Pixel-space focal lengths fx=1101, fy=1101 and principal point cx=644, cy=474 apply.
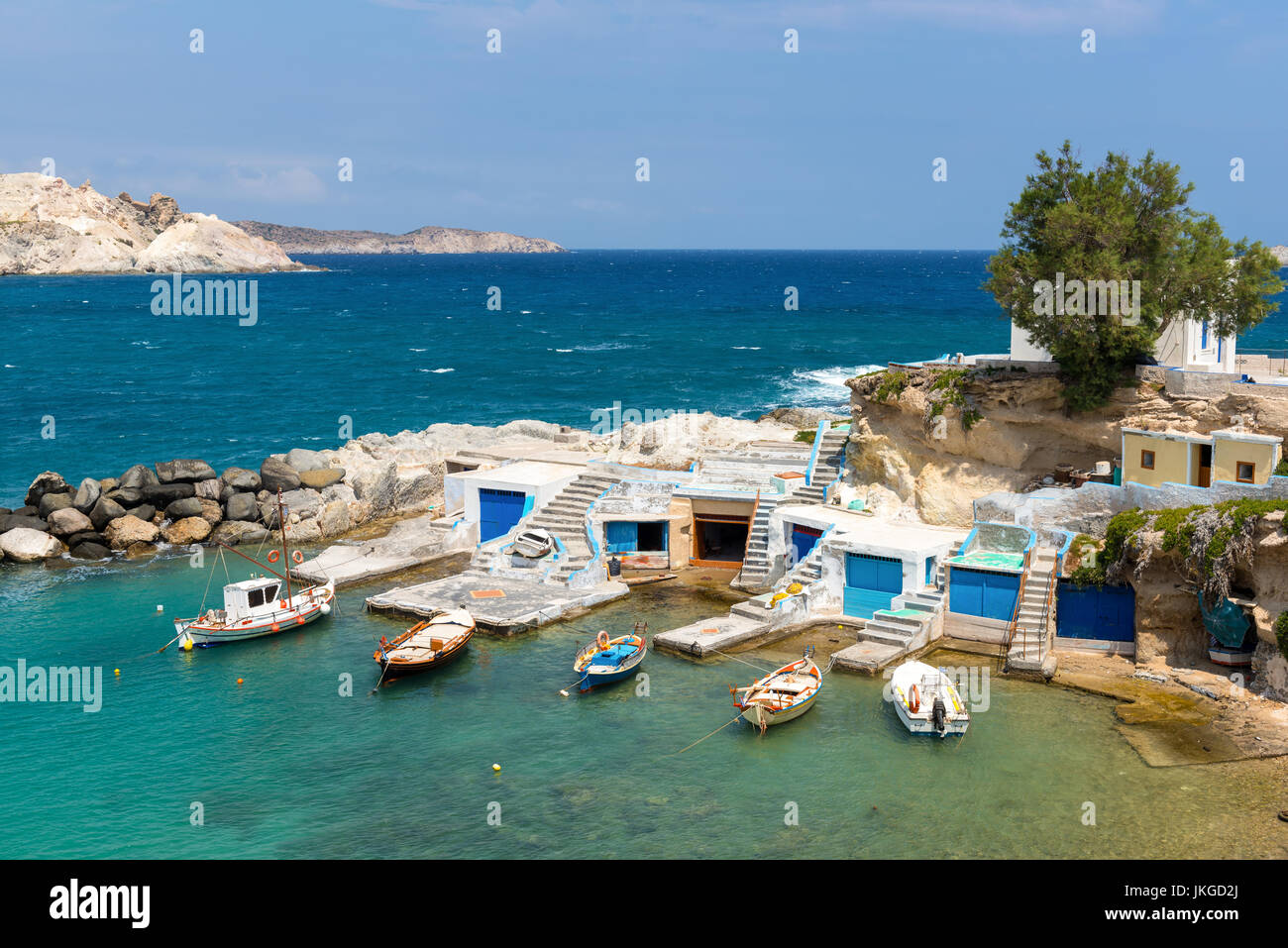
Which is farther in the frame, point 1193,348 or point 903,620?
point 1193,348

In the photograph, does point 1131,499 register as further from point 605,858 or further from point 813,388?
point 813,388

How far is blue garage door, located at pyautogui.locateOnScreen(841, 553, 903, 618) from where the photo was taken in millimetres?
37625

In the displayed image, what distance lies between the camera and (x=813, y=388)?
93.6 m

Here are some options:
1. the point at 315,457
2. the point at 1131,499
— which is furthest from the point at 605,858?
the point at 315,457

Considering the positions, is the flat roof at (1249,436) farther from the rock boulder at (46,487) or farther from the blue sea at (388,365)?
the rock boulder at (46,487)

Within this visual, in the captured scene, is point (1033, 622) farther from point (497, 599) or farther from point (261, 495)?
point (261, 495)

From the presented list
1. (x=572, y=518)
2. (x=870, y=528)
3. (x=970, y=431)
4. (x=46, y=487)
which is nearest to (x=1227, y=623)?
(x=870, y=528)

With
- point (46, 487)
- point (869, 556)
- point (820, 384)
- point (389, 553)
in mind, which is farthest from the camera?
point (820, 384)

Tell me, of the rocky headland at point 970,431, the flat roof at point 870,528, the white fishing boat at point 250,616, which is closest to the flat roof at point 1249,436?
the rocky headland at point 970,431

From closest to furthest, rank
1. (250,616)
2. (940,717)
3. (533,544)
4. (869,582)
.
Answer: (940,717)
(869,582)
(250,616)
(533,544)

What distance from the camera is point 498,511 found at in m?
47.9

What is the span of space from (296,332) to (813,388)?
258 ft

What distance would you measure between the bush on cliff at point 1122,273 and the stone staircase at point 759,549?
11.9 metres

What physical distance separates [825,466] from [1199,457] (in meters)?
14.7
